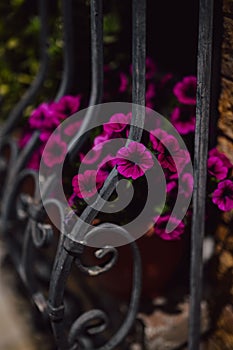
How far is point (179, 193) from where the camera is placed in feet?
4.94

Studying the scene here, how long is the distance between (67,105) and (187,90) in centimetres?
39

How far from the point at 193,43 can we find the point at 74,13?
1.43 ft

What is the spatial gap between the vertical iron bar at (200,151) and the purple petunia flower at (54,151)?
1.48 feet

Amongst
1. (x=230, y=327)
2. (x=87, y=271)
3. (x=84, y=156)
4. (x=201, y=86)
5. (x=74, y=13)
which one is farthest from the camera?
(x=74, y=13)

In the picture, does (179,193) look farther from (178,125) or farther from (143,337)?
(143,337)

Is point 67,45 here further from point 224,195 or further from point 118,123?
point 224,195

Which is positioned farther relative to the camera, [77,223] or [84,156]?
[84,156]

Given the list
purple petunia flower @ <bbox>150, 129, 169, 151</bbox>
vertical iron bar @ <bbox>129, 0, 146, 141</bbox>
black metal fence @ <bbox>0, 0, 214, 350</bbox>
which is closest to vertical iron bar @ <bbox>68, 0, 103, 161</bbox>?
black metal fence @ <bbox>0, 0, 214, 350</bbox>

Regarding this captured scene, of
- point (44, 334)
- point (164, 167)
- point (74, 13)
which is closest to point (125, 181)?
point (164, 167)

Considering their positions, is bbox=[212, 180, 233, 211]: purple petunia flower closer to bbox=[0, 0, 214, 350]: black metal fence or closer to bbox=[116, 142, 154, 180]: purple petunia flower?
bbox=[0, 0, 214, 350]: black metal fence

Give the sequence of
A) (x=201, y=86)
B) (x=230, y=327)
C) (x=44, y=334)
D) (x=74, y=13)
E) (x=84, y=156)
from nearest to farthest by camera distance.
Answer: (x=201, y=86), (x=84, y=156), (x=230, y=327), (x=74, y=13), (x=44, y=334)

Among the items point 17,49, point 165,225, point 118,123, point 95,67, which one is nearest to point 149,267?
point 165,225

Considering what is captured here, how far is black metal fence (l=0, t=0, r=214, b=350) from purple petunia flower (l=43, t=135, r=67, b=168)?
0.26 feet

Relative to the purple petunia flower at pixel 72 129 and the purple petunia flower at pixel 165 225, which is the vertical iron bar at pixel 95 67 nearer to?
the purple petunia flower at pixel 72 129
